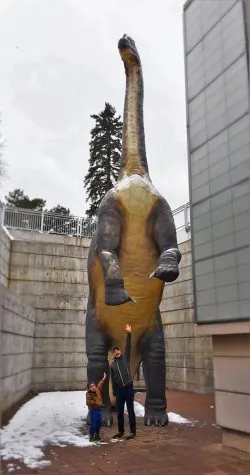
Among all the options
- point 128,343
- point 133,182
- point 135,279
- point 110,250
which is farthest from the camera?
point 133,182

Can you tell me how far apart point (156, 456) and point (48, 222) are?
403 inches

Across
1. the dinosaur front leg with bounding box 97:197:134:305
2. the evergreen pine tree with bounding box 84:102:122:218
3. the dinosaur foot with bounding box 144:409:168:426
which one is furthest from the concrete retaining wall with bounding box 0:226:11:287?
the evergreen pine tree with bounding box 84:102:122:218

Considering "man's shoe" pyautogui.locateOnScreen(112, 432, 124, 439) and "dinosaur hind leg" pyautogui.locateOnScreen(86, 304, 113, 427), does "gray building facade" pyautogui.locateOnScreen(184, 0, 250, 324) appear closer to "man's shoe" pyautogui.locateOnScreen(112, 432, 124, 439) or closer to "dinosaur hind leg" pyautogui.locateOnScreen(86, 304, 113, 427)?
"man's shoe" pyautogui.locateOnScreen(112, 432, 124, 439)

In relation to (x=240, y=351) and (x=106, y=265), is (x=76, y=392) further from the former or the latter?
(x=240, y=351)

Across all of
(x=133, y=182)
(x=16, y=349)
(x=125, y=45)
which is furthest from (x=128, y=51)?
(x=16, y=349)

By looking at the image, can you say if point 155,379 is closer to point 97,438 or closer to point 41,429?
point 97,438

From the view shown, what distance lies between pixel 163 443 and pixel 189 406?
408cm

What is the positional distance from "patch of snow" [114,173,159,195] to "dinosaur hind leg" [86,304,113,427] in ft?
7.02

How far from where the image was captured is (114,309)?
690 centimetres

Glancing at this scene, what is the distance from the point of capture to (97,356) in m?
7.05

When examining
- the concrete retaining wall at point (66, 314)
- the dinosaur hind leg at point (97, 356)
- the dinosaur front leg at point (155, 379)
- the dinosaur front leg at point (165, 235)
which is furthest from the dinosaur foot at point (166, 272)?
the concrete retaining wall at point (66, 314)

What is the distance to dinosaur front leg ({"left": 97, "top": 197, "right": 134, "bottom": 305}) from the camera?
592 centimetres

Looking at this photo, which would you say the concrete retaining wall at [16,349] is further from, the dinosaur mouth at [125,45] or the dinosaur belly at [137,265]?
the dinosaur mouth at [125,45]

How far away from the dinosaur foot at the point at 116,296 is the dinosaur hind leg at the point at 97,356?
1446 millimetres
